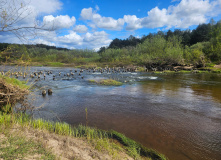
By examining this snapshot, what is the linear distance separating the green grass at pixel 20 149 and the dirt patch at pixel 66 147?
27 cm

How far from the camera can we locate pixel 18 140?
4465mm

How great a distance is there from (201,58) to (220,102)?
132 feet

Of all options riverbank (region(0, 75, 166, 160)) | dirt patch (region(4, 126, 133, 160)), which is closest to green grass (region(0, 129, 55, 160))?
riverbank (region(0, 75, 166, 160))

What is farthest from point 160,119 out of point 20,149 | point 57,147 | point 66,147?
point 20,149

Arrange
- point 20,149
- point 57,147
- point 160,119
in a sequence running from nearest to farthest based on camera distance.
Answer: point 20,149 → point 57,147 → point 160,119

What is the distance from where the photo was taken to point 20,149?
3.99 m

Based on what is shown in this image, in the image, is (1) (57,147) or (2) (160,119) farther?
(2) (160,119)

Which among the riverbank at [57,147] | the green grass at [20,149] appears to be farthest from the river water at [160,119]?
the green grass at [20,149]

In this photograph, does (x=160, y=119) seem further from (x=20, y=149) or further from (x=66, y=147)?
(x=20, y=149)

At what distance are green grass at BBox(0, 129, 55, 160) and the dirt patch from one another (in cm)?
27

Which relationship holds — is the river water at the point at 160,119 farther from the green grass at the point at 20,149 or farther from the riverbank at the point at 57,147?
the green grass at the point at 20,149

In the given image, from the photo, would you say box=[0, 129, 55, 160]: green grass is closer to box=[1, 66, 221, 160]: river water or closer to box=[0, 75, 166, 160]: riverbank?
box=[0, 75, 166, 160]: riverbank

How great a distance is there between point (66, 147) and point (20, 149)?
141 centimetres

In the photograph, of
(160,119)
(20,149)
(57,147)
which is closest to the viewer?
(20,149)
